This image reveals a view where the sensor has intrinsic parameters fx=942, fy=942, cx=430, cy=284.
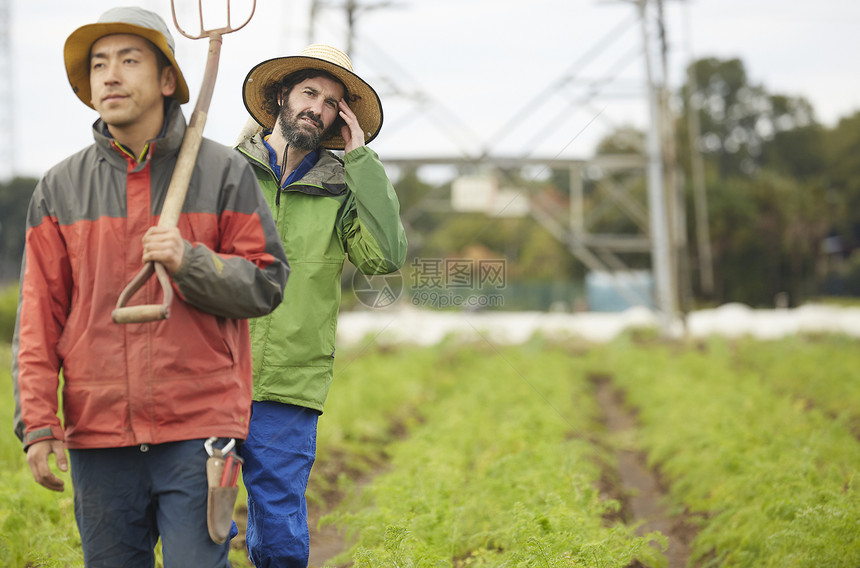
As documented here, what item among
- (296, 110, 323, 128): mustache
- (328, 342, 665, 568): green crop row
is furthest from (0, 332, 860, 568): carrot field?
(296, 110, 323, 128): mustache

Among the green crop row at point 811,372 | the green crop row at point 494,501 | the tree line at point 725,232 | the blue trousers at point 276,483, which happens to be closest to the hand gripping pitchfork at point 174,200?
the blue trousers at point 276,483

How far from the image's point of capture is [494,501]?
5.09 meters

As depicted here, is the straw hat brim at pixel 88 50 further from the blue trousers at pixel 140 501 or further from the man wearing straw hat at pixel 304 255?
the blue trousers at pixel 140 501

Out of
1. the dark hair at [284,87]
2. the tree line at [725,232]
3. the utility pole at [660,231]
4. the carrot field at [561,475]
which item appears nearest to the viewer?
the dark hair at [284,87]

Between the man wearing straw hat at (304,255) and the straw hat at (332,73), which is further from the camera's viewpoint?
the straw hat at (332,73)

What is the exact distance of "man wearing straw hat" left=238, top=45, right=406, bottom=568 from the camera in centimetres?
340

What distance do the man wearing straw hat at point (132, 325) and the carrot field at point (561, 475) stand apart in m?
1.04

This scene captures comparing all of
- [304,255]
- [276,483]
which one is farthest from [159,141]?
[276,483]

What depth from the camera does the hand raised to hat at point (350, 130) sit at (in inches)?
A: 138

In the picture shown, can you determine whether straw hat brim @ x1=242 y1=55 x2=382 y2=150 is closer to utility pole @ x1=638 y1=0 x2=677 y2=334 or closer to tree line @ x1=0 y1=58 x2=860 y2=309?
utility pole @ x1=638 y1=0 x2=677 y2=334

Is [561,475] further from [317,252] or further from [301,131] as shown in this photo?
[301,131]

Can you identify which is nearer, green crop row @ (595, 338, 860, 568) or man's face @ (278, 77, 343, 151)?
man's face @ (278, 77, 343, 151)

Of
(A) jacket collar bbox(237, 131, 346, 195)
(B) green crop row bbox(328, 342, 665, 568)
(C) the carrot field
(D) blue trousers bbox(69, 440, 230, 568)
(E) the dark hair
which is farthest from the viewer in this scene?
(C) the carrot field

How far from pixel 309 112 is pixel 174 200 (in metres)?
1.10
